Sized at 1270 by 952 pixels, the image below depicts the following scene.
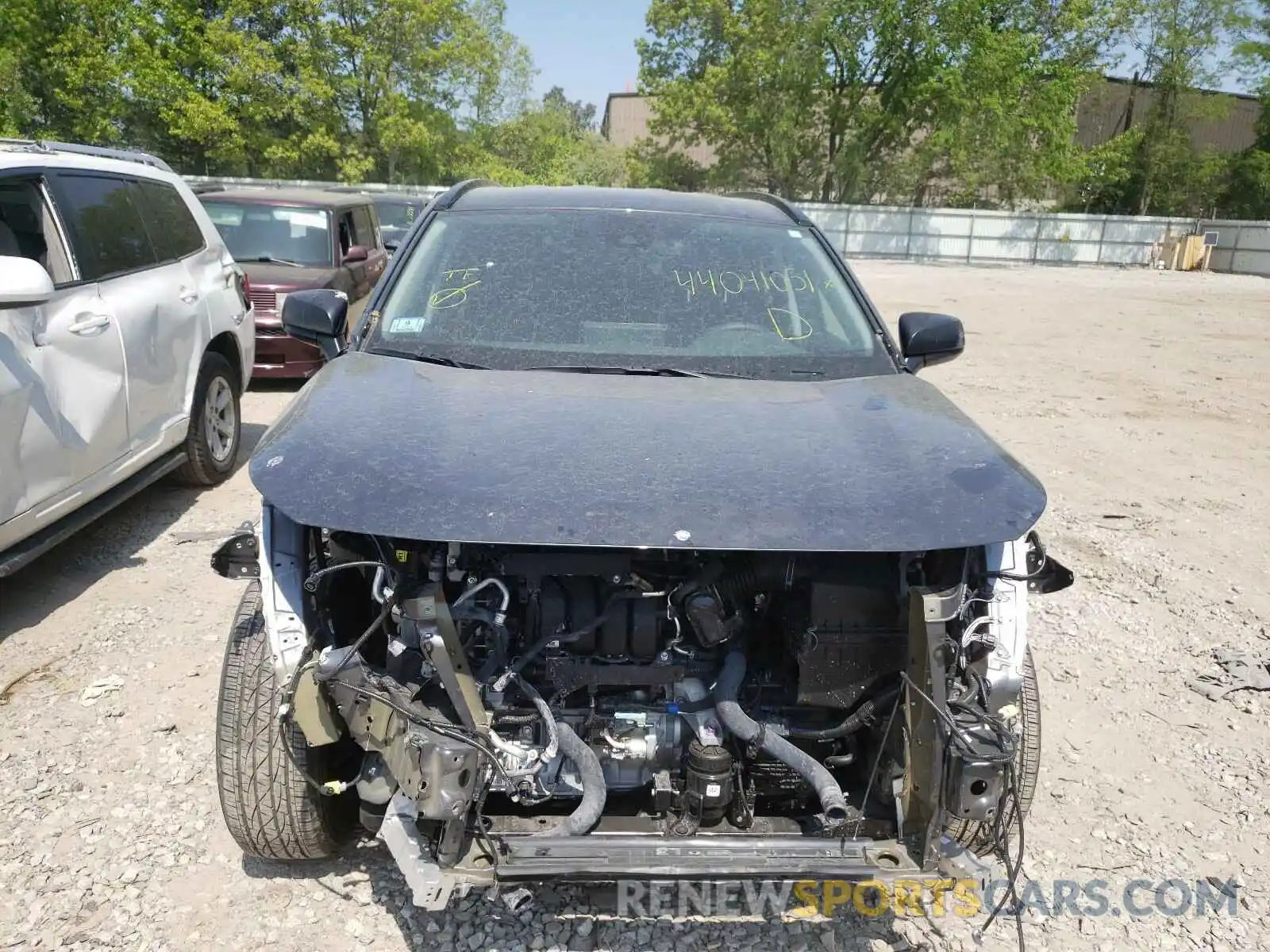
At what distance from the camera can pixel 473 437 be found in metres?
2.35

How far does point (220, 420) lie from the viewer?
6031 mm

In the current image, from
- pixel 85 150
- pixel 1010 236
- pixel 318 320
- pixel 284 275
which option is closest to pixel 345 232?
pixel 284 275

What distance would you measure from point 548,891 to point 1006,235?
33.8 m

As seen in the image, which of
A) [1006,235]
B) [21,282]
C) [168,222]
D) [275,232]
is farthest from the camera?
[1006,235]

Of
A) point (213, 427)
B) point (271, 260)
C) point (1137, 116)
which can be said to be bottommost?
point (213, 427)

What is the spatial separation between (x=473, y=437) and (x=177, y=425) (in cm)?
368

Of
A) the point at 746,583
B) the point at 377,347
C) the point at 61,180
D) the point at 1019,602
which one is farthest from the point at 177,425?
the point at 1019,602

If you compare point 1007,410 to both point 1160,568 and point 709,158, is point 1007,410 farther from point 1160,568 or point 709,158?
point 709,158

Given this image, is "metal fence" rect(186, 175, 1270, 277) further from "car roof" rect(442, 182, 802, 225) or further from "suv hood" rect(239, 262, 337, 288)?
"car roof" rect(442, 182, 802, 225)

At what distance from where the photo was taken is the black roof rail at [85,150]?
4.52 m

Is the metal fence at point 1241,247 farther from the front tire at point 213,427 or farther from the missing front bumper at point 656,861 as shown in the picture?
the missing front bumper at point 656,861

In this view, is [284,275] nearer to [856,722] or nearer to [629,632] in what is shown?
[629,632]

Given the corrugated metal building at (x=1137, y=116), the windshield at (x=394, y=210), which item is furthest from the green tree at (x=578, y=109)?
the windshield at (x=394, y=210)

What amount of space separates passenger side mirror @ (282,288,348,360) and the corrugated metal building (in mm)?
36052
